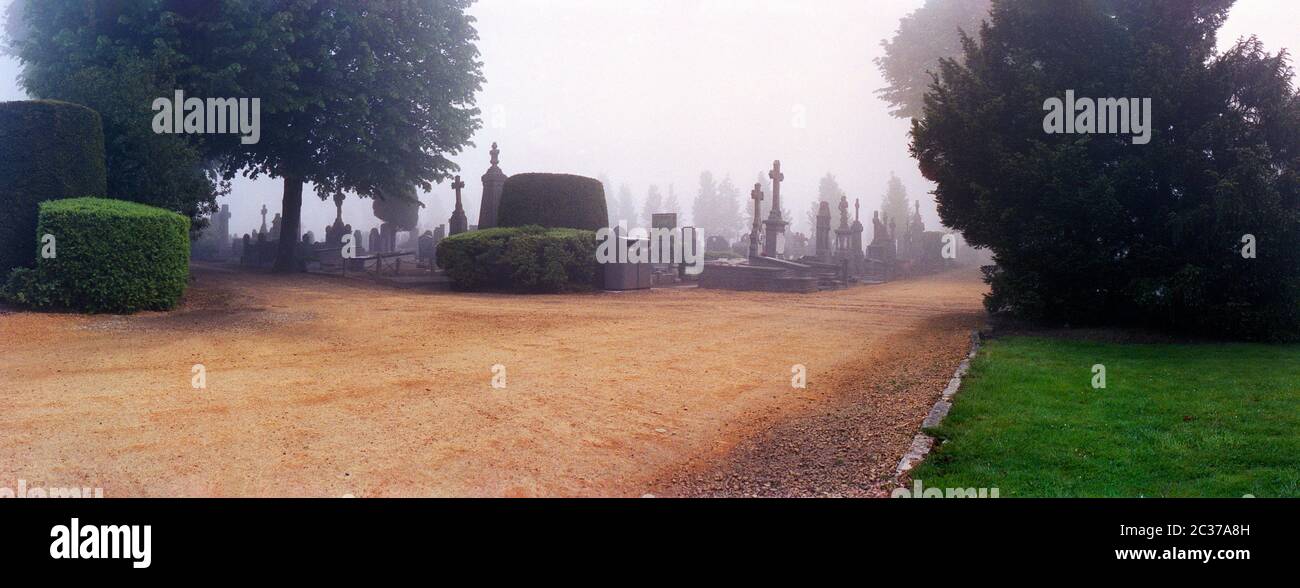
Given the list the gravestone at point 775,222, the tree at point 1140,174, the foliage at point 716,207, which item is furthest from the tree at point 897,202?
the tree at point 1140,174

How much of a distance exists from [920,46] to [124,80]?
39.6 meters

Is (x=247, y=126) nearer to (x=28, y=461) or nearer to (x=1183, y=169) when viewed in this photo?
(x=28, y=461)

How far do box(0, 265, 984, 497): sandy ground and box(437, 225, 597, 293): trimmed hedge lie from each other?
6.48 meters

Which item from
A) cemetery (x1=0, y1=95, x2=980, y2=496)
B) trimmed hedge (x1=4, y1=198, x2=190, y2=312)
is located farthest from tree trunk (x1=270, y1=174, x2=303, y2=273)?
trimmed hedge (x1=4, y1=198, x2=190, y2=312)

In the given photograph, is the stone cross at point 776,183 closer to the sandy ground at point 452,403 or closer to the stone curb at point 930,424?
the sandy ground at point 452,403

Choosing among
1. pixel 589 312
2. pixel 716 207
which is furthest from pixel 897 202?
pixel 589 312

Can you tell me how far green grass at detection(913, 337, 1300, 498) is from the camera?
4699 mm

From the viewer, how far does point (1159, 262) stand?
11703 millimetres

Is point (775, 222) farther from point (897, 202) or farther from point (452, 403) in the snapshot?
point (897, 202)

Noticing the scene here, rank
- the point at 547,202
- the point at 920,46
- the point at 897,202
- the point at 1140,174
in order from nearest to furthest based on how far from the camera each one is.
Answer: the point at 1140,174
the point at 547,202
the point at 920,46
the point at 897,202

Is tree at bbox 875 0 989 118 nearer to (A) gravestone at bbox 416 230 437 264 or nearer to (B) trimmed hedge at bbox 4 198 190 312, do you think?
(A) gravestone at bbox 416 230 437 264

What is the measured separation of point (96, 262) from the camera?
12914 millimetres

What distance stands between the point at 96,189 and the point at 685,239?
17262 millimetres

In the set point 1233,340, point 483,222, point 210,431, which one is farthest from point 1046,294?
point 483,222
